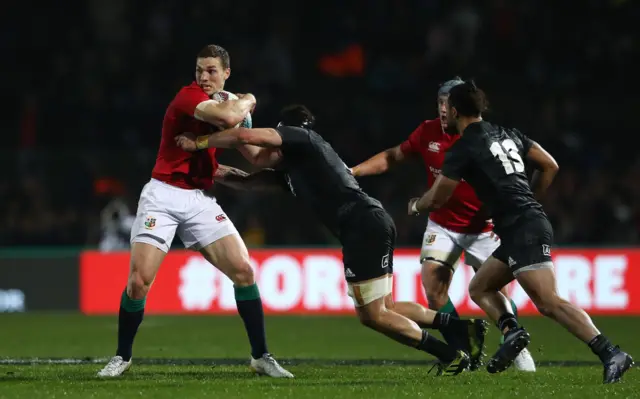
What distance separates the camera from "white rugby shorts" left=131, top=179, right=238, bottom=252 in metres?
9.47

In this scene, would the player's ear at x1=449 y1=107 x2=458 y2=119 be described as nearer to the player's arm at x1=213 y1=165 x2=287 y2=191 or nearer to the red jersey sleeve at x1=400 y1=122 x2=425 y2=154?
the player's arm at x1=213 y1=165 x2=287 y2=191

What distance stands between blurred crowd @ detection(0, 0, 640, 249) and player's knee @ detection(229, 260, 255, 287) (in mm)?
9115

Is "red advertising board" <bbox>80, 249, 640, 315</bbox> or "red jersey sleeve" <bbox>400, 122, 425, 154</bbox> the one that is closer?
"red jersey sleeve" <bbox>400, 122, 425, 154</bbox>

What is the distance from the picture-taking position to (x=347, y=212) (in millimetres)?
9070

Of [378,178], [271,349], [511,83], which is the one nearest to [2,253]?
[378,178]

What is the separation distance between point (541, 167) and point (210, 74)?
2.71m

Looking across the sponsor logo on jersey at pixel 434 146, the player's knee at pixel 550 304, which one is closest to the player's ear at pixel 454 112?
the player's knee at pixel 550 304

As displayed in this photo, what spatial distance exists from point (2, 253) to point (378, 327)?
10991mm

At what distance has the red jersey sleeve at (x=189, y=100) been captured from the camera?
30.9 ft

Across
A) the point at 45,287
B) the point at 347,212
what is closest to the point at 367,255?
the point at 347,212

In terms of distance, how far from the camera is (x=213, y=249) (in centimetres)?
963

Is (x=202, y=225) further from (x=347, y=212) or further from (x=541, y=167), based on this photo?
(x=541, y=167)

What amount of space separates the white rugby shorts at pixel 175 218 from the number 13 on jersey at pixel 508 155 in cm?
A: 216

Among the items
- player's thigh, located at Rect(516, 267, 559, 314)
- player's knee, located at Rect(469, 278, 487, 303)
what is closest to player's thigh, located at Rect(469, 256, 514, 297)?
player's knee, located at Rect(469, 278, 487, 303)
